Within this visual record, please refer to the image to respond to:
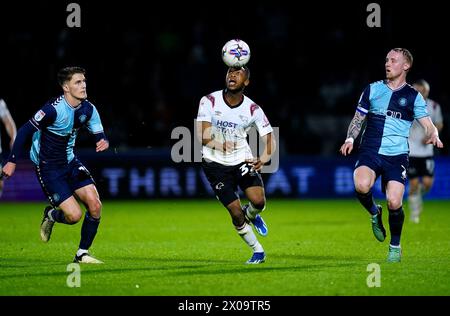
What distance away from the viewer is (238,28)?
79.8 feet

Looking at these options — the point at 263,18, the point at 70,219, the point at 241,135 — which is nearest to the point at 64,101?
the point at 70,219

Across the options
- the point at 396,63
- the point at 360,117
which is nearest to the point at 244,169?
the point at 360,117

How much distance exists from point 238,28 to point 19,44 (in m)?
5.49

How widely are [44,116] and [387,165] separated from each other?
399 centimetres

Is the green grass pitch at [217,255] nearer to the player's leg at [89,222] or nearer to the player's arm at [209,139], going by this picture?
the player's leg at [89,222]

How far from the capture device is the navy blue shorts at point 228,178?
11.0 metres

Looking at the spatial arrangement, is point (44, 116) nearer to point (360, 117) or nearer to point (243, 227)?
point (243, 227)

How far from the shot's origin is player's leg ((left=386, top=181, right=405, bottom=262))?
10.9m

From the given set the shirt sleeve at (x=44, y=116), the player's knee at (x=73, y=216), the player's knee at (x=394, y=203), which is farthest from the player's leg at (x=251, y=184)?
the shirt sleeve at (x=44, y=116)

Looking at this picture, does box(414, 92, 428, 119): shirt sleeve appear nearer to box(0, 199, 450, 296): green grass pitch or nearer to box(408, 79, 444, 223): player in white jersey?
box(0, 199, 450, 296): green grass pitch

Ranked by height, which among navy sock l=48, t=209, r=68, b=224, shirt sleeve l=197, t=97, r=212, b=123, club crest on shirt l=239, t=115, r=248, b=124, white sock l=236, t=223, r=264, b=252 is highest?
shirt sleeve l=197, t=97, r=212, b=123

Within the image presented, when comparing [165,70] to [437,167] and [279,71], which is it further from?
[437,167]

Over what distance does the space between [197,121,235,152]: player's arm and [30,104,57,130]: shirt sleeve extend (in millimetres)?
1683

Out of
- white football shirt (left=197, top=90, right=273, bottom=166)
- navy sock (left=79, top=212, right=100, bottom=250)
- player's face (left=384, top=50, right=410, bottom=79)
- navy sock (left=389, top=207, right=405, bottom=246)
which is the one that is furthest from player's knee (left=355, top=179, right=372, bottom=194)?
navy sock (left=79, top=212, right=100, bottom=250)
